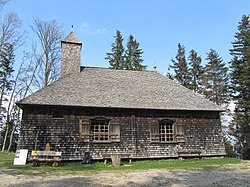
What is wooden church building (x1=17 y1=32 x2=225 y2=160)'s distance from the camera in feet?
44.0

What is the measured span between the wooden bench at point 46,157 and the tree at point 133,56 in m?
22.6

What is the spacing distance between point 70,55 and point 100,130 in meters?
7.22

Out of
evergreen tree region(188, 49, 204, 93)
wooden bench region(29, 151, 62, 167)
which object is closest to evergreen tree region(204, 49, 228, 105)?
evergreen tree region(188, 49, 204, 93)

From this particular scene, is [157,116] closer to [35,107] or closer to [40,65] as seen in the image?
[35,107]

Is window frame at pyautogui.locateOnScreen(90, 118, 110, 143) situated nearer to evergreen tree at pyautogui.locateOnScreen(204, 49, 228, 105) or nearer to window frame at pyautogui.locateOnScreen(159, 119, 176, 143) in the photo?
window frame at pyautogui.locateOnScreen(159, 119, 176, 143)

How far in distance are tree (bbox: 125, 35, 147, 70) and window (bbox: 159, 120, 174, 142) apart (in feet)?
62.1

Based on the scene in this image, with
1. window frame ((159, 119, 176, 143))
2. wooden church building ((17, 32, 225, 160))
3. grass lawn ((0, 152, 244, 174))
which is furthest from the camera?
window frame ((159, 119, 176, 143))

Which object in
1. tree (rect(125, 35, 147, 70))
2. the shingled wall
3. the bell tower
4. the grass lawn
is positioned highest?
tree (rect(125, 35, 147, 70))

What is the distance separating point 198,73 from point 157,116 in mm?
19438

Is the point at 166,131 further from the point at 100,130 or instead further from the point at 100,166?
the point at 100,166

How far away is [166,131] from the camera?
15352 mm

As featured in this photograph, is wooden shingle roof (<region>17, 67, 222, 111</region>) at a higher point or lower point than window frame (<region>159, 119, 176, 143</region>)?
higher

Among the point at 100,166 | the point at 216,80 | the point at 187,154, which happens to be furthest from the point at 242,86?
the point at 100,166

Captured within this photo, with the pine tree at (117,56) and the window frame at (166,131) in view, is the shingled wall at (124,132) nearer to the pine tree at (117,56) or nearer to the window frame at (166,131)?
the window frame at (166,131)
